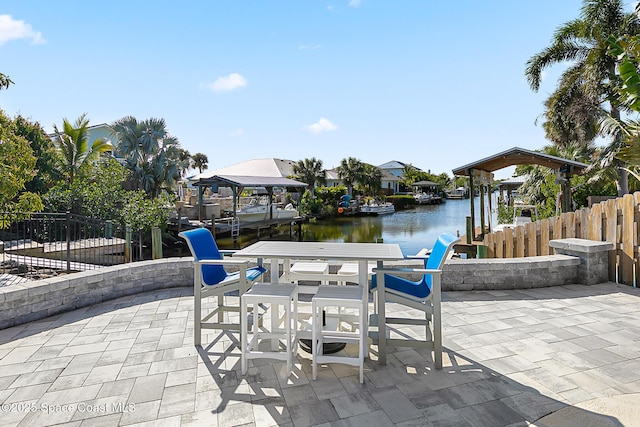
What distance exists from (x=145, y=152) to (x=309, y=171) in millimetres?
14978

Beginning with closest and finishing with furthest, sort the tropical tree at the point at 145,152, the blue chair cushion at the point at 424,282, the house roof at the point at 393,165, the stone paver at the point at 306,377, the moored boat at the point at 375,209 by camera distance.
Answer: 1. the stone paver at the point at 306,377
2. the blue chair cushion at the point at 424,282
3. the tropical tree at the point at 145,152
4. the moored boat at the point at 375,209
5. the house roof at the point at 393,165

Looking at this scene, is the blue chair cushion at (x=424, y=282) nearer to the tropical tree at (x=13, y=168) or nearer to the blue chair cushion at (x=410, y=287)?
the blue chair cushion at (x=410, y=287)

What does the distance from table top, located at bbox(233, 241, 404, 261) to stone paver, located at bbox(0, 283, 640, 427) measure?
0.80 meters

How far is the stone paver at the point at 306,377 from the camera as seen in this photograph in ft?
6.64

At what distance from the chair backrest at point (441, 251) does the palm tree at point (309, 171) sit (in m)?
27.2

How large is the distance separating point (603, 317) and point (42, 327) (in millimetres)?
5460

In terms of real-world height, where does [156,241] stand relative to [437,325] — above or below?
above

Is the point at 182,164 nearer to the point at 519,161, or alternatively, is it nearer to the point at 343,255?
the point at 519,161

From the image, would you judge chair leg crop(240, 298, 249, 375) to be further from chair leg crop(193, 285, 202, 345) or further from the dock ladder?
the dock ladder

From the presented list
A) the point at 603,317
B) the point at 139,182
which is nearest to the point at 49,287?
the point at 603,317

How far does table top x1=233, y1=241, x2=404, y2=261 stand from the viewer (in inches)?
105

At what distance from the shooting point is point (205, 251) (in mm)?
3195

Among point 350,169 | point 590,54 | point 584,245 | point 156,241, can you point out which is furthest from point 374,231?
point 584,245

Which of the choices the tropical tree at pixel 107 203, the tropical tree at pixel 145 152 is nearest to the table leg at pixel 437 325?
the tropical tree at pixel 107 203
